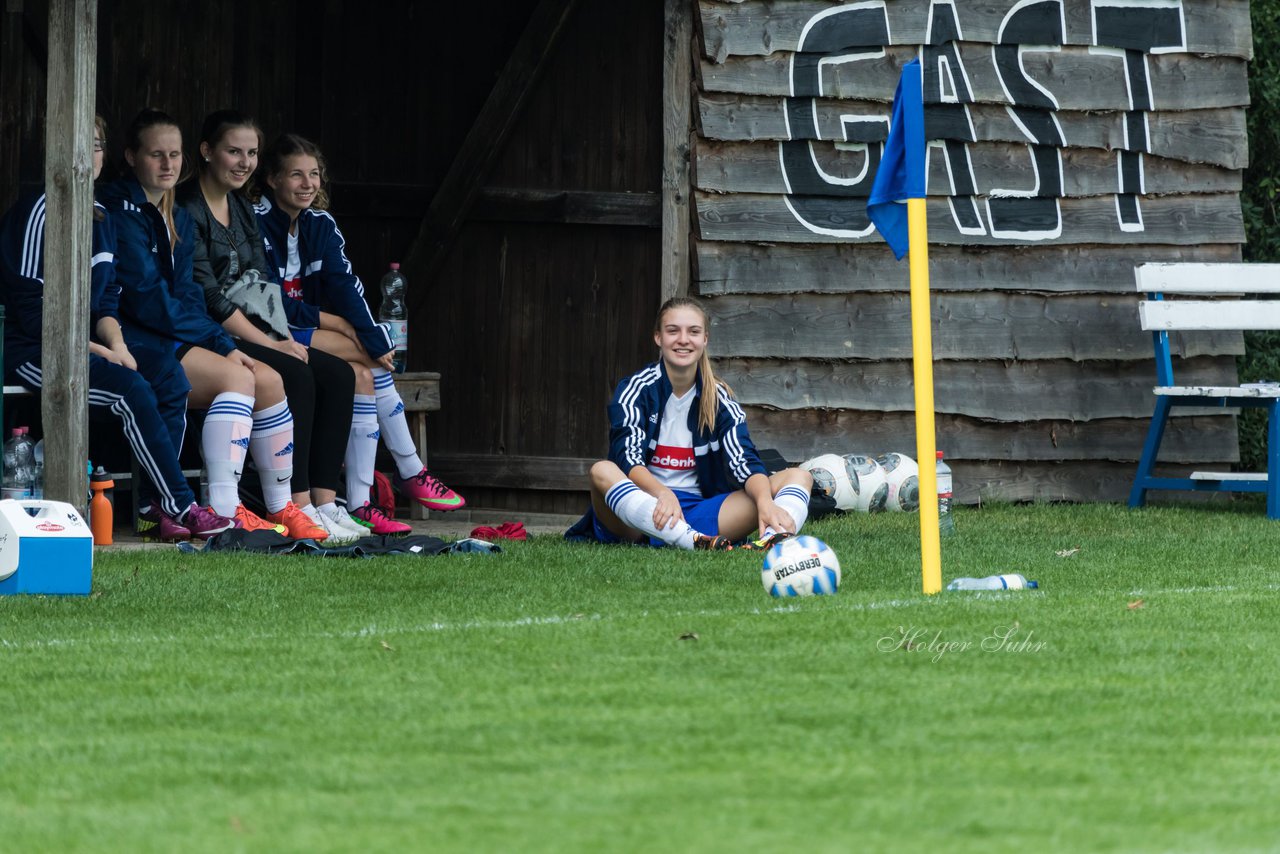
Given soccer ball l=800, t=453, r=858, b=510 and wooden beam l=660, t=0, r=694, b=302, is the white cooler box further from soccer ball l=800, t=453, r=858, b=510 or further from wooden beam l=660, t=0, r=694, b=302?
soccer ball l=800, t=453, r=858, b=510

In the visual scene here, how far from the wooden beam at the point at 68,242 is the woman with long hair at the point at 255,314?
2.83 feet

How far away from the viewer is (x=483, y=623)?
5.00 meters

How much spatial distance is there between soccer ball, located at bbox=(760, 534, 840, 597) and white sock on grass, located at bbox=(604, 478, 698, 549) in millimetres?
1545

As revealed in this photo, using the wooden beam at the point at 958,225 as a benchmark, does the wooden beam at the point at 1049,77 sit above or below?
above

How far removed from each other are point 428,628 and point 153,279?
3.20m

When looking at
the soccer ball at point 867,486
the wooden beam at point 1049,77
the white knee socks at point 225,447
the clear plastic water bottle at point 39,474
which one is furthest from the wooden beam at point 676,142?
the clear plastic water bottle at point 39,474

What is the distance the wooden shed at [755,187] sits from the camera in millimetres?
9016

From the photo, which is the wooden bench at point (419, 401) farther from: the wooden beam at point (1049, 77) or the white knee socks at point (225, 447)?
the wooden beam at point (1049, 77)

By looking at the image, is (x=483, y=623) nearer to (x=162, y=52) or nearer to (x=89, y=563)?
(x=89, y=563)

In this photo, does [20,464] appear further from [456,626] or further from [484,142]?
[456,626]

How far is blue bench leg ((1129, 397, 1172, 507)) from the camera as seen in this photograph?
9.42 m

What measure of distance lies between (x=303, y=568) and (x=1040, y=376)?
15.0 ft

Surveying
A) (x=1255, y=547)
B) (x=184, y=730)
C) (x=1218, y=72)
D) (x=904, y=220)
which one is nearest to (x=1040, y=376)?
(x=1218, y=72)

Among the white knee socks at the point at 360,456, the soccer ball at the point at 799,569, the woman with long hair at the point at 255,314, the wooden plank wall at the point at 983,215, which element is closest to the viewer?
the soccer ball at the point at 799,569
